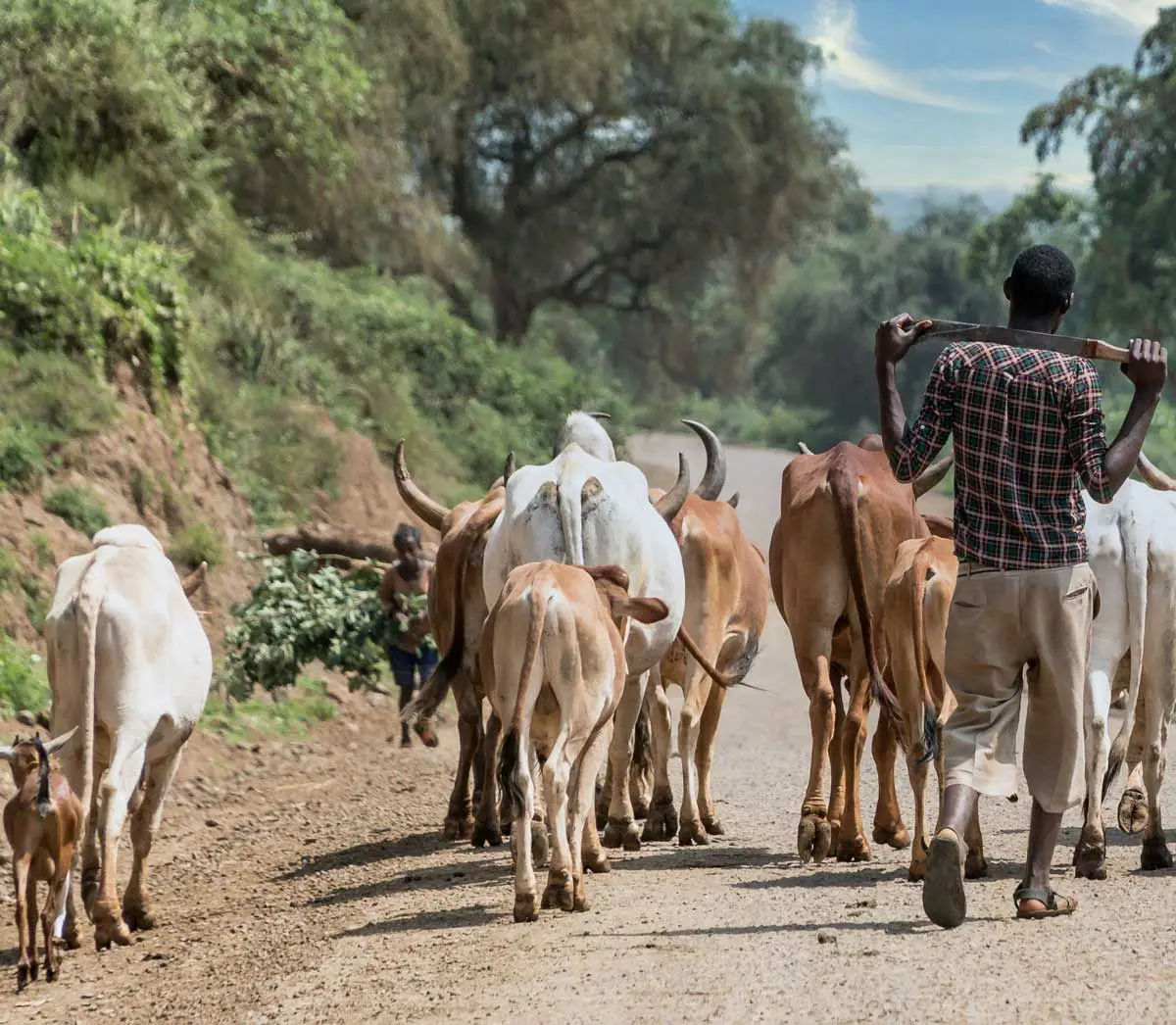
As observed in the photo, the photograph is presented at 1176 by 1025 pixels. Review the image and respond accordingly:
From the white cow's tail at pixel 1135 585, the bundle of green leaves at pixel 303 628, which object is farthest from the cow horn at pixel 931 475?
the bundle of green leaves at pixel 303 628

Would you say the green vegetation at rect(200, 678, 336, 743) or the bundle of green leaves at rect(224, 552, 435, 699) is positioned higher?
the bundle of green leaves at rect(224, 552, 435, 699)

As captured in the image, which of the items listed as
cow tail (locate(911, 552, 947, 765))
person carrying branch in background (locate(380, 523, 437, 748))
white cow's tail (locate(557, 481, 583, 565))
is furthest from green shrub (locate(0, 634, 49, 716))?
→ cow tail (locate(911, 552, 947, 765))

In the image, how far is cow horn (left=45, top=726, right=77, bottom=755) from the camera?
8.17 m

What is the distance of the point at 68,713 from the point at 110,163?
13.3 m

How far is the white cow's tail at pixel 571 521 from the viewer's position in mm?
9461

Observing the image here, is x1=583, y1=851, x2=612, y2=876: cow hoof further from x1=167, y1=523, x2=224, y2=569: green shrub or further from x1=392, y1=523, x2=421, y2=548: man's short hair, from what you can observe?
x1=167, y1=523, x2=224, y2=569: green shrub

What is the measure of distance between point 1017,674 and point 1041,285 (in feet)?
4.62

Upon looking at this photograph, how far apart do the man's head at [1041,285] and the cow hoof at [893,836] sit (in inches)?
132

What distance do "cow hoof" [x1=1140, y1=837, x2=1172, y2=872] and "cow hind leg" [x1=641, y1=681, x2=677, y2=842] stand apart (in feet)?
9.17

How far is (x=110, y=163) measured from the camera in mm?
21047

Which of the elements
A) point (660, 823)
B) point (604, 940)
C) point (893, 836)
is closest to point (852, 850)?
point (893, 836)

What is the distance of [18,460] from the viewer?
14.7m

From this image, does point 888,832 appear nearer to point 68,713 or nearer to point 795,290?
point 68,713

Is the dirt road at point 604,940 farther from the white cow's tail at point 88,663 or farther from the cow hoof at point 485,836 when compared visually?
the white cow's tail at point 88,663
